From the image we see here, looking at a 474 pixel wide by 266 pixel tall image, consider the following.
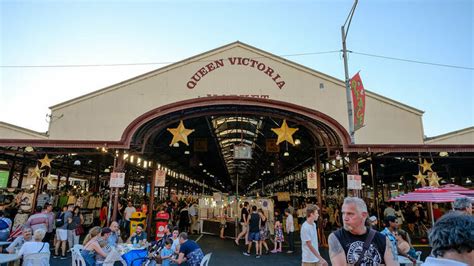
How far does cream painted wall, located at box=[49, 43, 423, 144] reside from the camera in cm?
1252

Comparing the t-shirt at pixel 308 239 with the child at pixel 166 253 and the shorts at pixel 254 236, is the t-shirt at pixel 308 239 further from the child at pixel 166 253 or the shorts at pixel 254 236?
the shorts at pixel 254 236

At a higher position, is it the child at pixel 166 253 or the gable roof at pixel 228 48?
the gable roof at pixel 228 48

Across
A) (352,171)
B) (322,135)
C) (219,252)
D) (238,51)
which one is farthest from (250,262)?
(238,51)

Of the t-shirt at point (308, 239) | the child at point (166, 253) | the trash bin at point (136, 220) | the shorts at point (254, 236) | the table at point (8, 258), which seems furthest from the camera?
the trash bin at point (136, 220)

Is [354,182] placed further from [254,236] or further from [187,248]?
[187,248]

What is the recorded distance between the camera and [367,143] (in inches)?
495

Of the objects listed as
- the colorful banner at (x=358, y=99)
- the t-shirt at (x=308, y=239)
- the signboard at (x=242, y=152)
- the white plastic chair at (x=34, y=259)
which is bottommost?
the white plastic chair at (x=34, y=259)

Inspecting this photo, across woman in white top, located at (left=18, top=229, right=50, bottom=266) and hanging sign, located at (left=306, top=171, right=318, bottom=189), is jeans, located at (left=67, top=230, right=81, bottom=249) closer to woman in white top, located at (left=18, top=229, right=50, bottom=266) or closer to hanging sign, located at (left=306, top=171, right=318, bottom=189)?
woman in white top, located at (left=18, top=229, right=50, bottom=266)

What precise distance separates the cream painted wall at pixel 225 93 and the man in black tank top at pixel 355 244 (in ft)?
33.4

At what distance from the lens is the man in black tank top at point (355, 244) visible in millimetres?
2826

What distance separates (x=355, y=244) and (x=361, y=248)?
0.06 m

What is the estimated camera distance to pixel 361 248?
284 cm

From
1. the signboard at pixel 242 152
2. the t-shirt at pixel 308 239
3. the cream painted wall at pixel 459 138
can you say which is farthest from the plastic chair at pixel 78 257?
the cream painted wall at pixel 459 138

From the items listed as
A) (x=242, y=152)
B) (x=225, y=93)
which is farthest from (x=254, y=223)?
(x=225, y=93)
